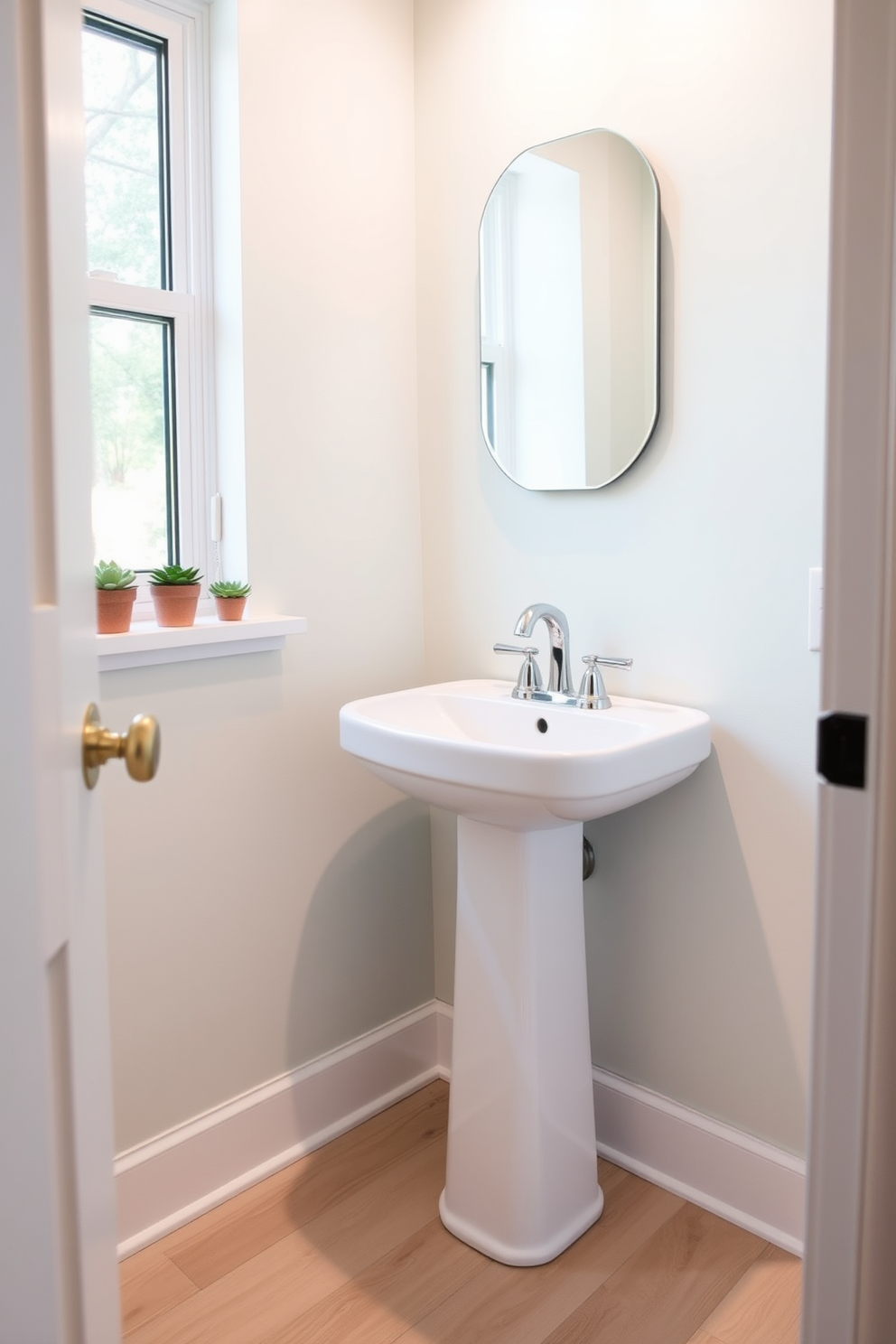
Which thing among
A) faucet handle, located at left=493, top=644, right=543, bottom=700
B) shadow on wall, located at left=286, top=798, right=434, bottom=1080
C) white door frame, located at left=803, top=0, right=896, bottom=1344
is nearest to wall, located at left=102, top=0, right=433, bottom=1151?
shadow on wall, located at left=286, top=798, right=434, bottom=1080

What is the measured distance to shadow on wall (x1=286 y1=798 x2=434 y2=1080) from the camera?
1997 mm

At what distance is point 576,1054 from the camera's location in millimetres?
1712

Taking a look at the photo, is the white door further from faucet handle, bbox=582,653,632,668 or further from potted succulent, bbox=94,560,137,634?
faucet handle, bbox=582,653,632,668

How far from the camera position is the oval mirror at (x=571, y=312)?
172 centimetres

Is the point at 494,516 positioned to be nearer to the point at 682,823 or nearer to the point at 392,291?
the point at 392,291

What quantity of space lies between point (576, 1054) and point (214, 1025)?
631 mm

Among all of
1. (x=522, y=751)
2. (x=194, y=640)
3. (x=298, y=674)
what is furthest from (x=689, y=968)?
(x=194, y=640)

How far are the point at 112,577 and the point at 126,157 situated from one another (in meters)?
0.76

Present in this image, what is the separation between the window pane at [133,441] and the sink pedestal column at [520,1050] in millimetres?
767

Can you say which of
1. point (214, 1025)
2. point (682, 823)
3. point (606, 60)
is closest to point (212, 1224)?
point (214, 1025)

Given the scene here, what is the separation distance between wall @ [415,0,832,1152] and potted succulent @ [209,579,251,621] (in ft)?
1.65

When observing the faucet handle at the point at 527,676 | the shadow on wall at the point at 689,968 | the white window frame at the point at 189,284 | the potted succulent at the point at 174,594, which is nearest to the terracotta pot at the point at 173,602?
the potted succulent at the point at 174,594

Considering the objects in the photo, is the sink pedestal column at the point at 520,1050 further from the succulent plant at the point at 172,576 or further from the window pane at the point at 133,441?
the window pane at the point at 133,441

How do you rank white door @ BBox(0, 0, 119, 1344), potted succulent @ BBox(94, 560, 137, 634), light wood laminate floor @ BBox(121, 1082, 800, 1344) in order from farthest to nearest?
1. potted succulent @ BBox(94, 560, 137, 634)
2. light wood laminate floor @ BBox(121, 1082, 800, 1344)
3. white door @ BBox(0, 0, 119, 1344)
